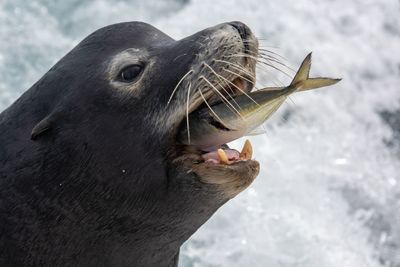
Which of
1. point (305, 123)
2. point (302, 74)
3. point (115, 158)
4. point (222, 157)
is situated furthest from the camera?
point (305, 123)

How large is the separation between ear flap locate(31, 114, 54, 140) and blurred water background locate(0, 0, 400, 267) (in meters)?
3.18

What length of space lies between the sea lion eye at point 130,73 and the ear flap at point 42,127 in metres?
0.38

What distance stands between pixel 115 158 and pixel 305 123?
5.54 meters

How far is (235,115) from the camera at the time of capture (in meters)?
4.19

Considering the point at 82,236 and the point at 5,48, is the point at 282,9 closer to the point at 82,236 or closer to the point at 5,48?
the point at 5,48

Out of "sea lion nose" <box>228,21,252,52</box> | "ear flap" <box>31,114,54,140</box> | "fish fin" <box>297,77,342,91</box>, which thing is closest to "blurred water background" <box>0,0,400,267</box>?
"sea lion nose" <box>228,21,252,52</box>

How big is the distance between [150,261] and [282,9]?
7177 mm

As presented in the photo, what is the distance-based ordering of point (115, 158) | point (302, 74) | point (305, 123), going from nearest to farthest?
point (302, 74) → point (115, 158) → point (305, 123)

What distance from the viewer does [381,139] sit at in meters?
9.49

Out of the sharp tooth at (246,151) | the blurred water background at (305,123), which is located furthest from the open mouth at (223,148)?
the blurred water background at (305,123)

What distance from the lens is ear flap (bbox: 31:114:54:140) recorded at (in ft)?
14.5

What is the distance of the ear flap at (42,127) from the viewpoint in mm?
4414

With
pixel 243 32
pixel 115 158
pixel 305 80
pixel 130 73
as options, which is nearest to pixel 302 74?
pixel 305 80

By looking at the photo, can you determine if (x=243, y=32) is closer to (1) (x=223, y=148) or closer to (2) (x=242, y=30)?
(2) (x=242, y=30)
